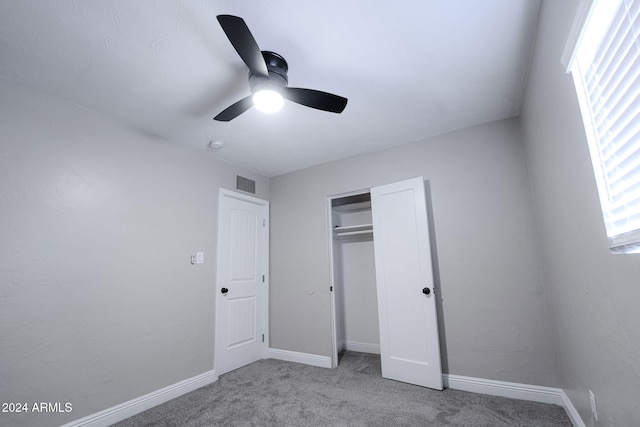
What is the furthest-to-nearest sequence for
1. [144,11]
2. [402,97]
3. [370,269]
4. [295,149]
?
1. [370,269]
2. [295,149]
3. [402,97]
4. [144,11]

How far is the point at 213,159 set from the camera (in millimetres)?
3523

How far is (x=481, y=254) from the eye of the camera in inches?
110

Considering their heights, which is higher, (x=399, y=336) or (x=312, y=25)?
(x=312, y=25)

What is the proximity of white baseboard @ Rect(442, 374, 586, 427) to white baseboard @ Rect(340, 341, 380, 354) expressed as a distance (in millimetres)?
1304

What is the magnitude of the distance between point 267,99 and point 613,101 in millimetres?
1685

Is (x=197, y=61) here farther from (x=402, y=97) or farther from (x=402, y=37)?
(x=402, y=97)

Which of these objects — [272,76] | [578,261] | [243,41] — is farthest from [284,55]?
[578,261]

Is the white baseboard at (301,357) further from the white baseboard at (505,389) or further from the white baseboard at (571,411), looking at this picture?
the white baseboard at (571,411)

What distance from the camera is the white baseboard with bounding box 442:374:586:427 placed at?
2.32m

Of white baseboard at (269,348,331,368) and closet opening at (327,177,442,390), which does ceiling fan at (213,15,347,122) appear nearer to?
closet opening at (327,177,442,390)

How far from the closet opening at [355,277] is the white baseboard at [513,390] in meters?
1.37

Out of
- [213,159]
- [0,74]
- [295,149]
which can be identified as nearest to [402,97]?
[295,149]

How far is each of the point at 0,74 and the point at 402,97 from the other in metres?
2.98

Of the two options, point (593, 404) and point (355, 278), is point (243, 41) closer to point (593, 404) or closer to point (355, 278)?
point (593, 404)
